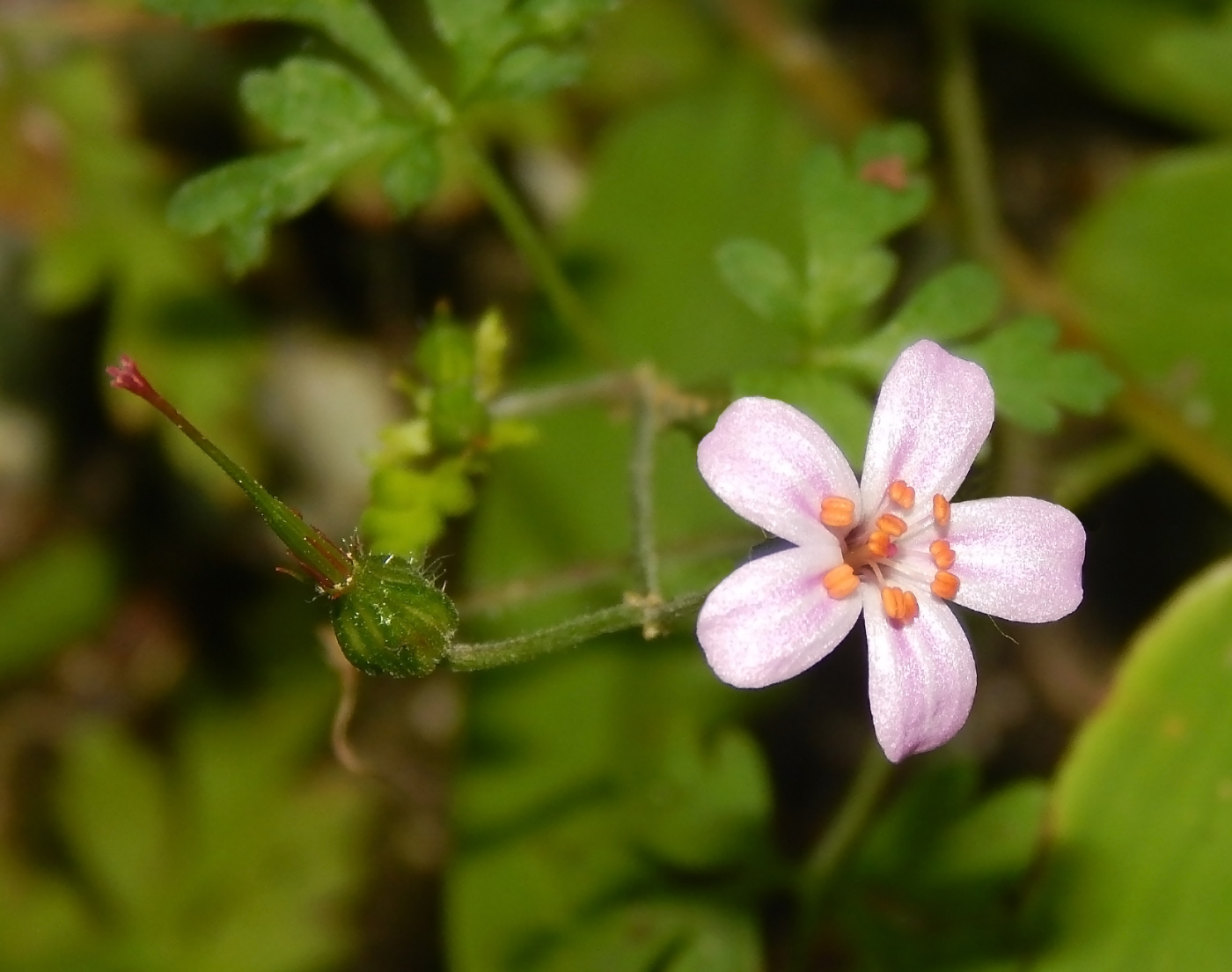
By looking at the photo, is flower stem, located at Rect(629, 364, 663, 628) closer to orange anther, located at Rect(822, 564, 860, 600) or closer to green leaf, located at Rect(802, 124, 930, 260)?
orange anther, located at Rect(822, 564, 860, 600)

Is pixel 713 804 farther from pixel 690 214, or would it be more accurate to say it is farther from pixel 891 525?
pixel 690 214

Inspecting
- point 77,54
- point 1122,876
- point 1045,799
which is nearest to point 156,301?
point 77,54

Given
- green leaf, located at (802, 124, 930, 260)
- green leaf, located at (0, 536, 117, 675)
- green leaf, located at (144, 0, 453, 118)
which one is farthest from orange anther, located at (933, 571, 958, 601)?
green leaf, located at (0, 536, 117, 675)

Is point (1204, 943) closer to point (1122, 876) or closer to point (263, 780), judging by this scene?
point (1122, 876)

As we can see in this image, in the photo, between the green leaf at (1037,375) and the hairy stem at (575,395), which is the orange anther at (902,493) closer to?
the green leaf at (1037,375)

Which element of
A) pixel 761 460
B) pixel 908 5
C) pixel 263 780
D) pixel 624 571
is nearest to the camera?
pixel 761 460

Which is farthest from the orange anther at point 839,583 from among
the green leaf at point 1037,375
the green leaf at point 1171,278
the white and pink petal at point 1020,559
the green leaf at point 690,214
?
the green leaf at point 1171,278
